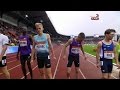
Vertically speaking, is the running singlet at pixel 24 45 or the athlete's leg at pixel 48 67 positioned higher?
the running singlet at pixel 24 45

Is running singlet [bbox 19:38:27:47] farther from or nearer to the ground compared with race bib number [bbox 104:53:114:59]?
farther from the ground

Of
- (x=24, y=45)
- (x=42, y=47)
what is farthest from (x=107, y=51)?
(x=24, y=45)

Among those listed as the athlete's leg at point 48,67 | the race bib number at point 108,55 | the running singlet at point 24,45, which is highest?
the running singlet at point 24,45

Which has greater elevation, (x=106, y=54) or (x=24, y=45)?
(x=24, y=45)

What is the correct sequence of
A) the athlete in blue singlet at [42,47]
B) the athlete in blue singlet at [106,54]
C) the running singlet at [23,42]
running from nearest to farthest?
the athlete in blue singlet at [106,54] < the athlete in blue singlet at [42,47] < the running singlet at [23,42]

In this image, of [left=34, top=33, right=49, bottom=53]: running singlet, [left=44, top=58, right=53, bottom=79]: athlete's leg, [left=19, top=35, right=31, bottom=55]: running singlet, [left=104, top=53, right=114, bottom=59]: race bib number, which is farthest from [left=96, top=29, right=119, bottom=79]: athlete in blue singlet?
[left=19, top=35, right=31, bottom=55]: running singlet

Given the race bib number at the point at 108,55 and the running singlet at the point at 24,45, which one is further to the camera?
the running singlet at the point at 24,45

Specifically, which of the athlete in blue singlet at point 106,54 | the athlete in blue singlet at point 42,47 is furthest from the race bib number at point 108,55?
the athlete in blue singlet at point 42,47

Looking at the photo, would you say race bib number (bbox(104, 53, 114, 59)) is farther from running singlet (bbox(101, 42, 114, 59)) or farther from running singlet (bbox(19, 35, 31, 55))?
running singlet (bbox(19, 35, 31, 55))

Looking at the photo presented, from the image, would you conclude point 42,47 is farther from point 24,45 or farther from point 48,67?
point 24,45

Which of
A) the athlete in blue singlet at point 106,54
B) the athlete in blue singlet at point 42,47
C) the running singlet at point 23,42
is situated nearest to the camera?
the athlete in blue singlet at point 106,54

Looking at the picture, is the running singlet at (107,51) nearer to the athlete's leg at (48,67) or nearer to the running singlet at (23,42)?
the athlete's leg at (48,67)
